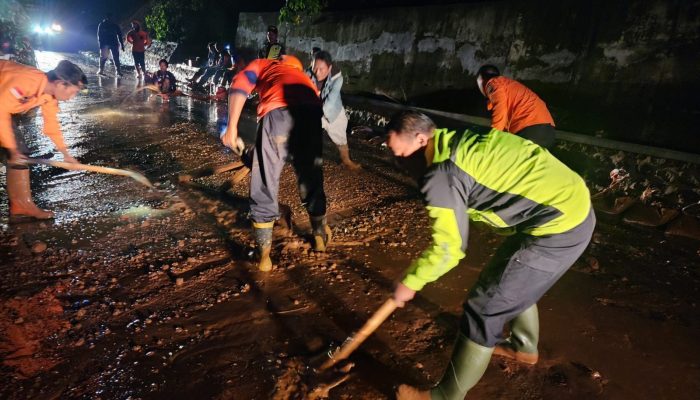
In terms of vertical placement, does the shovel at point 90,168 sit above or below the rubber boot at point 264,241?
above

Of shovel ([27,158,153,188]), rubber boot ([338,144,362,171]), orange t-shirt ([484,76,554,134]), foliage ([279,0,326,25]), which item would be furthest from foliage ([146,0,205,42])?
orange t-shirt ([484,76,554,134])

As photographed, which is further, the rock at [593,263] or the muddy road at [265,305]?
the rock at [593,263]

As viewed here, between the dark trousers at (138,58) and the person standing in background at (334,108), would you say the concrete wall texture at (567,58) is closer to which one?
the person standing in background at (334,108)

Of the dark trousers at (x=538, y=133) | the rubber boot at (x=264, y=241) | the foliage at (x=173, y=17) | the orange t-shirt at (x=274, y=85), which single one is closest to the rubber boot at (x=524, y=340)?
the rubber boot at (x=264, y=241)

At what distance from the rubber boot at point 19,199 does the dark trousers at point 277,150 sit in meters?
2.11

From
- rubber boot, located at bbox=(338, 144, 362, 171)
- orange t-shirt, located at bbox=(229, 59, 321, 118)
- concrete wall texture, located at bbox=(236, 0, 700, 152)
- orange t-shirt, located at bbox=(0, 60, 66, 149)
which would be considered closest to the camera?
orange t-shirt, located at bbox=(229, 59, 321, 118)

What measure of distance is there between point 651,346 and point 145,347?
311 centimetres

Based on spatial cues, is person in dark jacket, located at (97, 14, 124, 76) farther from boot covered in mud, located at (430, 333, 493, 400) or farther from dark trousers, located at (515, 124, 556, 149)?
boot covered in mud, located at (430, 333, 493, 400)

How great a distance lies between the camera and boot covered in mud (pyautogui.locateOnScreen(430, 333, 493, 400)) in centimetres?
163

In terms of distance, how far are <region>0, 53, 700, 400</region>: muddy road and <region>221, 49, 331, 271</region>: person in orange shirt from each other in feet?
1.53

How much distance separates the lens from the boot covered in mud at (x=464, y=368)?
163cm

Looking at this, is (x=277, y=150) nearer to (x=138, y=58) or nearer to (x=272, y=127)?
(x=272, y=127)

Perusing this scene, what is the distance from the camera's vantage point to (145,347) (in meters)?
2.07

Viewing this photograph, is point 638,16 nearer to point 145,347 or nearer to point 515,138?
point 515,138
